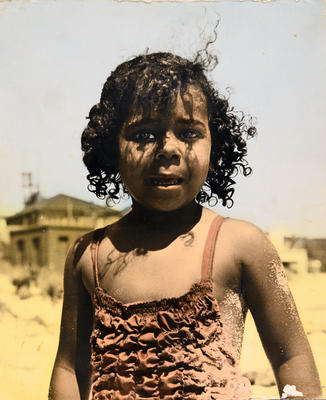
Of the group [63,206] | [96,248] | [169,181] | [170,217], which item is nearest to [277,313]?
[170,217]

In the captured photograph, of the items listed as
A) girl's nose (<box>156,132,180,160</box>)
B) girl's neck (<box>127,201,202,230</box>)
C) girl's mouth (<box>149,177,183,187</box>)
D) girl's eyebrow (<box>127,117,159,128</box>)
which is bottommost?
girl's neck (<box>127,201,202,230</box>)

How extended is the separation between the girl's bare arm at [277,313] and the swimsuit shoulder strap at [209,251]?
0.35ft

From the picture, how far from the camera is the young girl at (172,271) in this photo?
10.5ft

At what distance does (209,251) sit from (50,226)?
0.82 metres

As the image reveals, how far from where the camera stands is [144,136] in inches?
131

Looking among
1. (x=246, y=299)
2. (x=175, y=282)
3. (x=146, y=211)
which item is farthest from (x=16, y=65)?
(x=246, y=299)

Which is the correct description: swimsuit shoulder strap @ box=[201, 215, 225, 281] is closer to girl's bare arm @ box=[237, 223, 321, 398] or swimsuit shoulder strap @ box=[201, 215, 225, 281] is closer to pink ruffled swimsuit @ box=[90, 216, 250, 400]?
A: pink ruffled swimsuit @ box=[90, 216, 250, 400]

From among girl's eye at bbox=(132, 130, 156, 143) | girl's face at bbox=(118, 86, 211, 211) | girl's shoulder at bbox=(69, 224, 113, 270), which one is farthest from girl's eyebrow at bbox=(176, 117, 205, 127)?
girl's shoulder at bbox=(69, 224, 113, 270)

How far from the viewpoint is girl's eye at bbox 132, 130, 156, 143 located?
3324mm

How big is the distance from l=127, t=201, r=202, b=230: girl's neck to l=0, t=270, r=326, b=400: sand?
0.54m

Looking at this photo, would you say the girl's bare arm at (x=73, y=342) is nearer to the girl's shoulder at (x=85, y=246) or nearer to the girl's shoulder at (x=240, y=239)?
the girl's shoulder at (x=85, y=246)

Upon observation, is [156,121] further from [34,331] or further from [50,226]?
[34,331]

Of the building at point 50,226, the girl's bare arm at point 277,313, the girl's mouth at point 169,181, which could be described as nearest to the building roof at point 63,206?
the building at point 50,226

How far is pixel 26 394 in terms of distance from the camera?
3.60 metres
